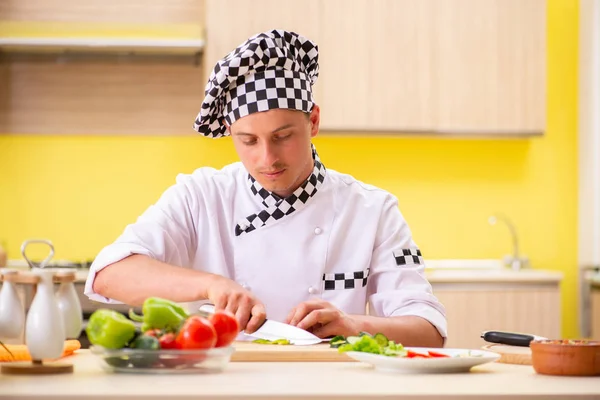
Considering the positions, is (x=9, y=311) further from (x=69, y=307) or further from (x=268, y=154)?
(x=268, y=154)

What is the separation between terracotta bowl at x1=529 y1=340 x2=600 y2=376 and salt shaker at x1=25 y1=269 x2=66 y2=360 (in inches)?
31.3

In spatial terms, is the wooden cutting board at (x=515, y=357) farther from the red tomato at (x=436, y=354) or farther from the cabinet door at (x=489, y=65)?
the cabinet door at (x=489, y=65)

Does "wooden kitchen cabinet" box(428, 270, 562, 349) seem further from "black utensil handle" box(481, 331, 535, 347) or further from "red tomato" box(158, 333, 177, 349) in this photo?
"red tomato" box(158, 333, 177, 349)

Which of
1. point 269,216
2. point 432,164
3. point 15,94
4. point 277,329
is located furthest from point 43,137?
point 277,329

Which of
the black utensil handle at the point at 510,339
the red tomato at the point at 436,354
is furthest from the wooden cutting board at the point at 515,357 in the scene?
the red tomato at the point at 436,354

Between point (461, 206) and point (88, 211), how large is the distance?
1.88m

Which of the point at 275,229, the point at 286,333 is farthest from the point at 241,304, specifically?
the point at 275,229

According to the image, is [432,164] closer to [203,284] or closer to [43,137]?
[43,137]

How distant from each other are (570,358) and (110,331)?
75 cm

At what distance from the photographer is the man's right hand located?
6.31 ft

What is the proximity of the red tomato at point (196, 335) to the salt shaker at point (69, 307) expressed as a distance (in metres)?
0.29

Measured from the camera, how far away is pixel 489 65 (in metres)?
4.53

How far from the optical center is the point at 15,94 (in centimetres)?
467

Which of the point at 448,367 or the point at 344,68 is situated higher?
the point at 344,68
